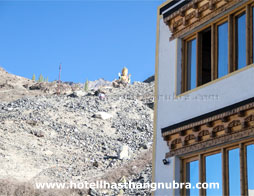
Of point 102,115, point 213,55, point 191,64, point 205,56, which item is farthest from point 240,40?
point 102,115

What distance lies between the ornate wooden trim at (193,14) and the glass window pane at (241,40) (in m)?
0.25

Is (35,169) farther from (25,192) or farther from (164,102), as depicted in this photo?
(164,102)

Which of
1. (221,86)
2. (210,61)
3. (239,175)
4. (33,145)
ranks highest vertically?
(33,145)

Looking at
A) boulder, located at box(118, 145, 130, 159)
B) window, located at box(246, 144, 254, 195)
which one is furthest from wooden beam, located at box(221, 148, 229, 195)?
boulder, located at box(118, 145, 130, 159)

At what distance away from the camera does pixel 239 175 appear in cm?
698

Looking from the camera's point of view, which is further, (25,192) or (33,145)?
(33,145)

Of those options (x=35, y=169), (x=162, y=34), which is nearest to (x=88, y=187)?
(x=35, y=169)

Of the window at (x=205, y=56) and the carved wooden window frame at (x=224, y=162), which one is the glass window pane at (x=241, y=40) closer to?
the window at (x=205, y=56)

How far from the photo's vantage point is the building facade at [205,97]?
710 centimetres

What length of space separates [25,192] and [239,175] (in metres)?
18.2

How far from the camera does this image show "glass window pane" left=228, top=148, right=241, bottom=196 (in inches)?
275

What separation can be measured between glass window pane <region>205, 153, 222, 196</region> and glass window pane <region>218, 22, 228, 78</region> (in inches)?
48.9

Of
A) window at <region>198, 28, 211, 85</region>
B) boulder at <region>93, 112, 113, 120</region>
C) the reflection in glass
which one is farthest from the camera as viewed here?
boulder at <region>93, 112, 113, 120</region>

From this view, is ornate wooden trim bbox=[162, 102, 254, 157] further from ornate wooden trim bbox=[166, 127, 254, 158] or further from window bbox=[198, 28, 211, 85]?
window bbox=[198, 28, 211, 85]
